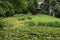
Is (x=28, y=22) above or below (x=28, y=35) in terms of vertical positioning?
below

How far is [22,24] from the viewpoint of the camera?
31797 millimetres

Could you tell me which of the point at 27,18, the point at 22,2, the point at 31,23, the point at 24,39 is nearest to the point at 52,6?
the point at 27,18

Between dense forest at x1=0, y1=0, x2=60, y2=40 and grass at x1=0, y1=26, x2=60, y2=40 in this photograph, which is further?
dense forest at x1=0, y1=0, x2=60, y2=40

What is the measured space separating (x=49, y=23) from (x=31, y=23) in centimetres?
279

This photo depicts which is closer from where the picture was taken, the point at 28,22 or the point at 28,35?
the point at 28,35

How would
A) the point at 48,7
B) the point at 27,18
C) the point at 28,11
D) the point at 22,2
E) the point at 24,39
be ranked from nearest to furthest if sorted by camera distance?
the point at 24,39, the point at 22,2, the point at 27,18, the point at 28,11, the point at 48,7

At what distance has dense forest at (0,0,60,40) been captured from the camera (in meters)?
22.9

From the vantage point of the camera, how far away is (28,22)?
32.5 metres

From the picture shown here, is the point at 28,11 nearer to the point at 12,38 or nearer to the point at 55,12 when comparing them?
the point at 55,12

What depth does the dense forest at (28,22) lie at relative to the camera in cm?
2289

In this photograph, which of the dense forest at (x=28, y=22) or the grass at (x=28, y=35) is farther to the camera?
the dense forest at (x=28, y=22)

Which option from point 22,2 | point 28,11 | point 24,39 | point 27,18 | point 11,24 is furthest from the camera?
point 28,11

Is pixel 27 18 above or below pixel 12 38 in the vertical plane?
below

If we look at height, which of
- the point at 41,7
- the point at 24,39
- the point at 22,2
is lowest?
the point at 41,7
